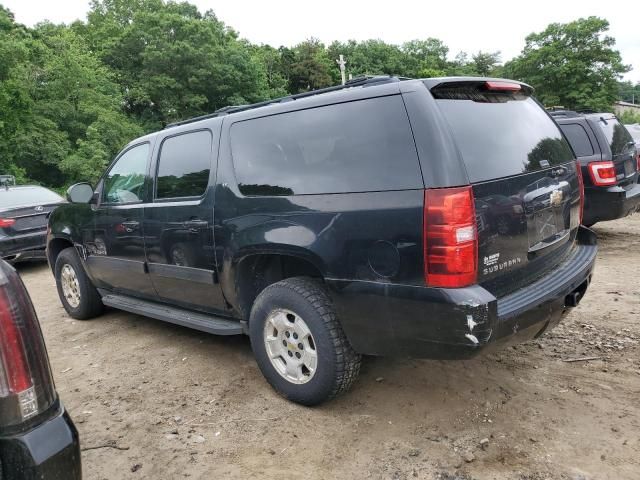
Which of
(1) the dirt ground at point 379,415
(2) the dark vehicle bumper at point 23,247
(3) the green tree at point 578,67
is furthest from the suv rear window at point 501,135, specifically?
(3) the green tree at point 578,67

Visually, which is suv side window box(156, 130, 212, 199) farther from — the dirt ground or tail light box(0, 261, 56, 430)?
tail light box(0, 261, 56, 430)

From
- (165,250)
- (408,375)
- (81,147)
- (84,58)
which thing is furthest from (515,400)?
(84,58)

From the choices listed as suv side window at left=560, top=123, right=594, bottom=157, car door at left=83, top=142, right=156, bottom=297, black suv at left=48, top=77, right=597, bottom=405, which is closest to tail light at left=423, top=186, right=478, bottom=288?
black suv at left=48, top=77, right=597, bottom=405

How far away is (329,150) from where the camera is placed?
278cm

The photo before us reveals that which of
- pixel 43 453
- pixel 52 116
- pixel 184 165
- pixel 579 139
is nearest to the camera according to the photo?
pixel 43 453

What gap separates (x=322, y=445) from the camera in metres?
2.66

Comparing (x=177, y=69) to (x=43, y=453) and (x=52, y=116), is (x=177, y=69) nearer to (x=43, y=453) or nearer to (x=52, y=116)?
(x=52, y=116)

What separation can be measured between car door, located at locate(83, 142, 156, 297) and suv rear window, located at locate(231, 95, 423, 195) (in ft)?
4.16

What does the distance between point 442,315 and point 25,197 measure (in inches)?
333

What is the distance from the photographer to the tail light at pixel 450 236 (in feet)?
7.49

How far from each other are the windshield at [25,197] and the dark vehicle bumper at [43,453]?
7.75 meters

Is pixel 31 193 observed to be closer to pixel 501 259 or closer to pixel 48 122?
pixel 501 259

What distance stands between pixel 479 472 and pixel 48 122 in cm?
2100

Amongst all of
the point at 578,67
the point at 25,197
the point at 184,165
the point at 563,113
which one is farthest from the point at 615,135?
the point at 578,67
